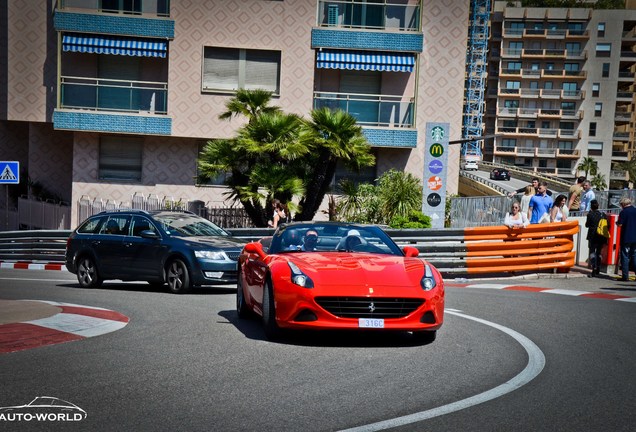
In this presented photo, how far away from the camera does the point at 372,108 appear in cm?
3030

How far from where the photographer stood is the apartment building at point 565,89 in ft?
351

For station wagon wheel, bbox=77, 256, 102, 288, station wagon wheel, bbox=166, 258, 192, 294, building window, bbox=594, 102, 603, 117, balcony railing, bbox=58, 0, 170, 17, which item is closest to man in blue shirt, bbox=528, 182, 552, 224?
station wagon wheel, bbox=166, 258, 192, 294

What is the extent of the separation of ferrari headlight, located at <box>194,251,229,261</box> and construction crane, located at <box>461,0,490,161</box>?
336 feet

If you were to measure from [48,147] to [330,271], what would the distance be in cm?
2788

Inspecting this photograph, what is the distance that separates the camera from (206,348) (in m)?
8.50

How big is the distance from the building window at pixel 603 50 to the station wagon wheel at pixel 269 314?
351 feet

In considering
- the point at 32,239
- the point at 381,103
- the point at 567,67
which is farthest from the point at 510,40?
the point at 32,239

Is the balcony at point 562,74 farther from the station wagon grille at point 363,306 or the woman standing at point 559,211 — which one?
the station wagon grille at point 363,306

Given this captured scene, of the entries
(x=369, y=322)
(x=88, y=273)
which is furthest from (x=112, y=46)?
(x=369, y=322)

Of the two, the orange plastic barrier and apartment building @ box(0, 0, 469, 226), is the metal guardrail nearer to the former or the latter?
the orange plastic barrier

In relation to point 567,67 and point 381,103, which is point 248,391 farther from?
point 567,67

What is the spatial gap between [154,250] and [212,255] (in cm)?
129

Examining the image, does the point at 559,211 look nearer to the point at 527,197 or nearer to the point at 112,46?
the point at 527,197

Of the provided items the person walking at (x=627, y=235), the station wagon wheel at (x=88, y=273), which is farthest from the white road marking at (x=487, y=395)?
the station wagon wheel at (x=88, y=273)
